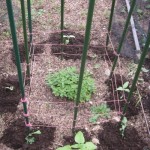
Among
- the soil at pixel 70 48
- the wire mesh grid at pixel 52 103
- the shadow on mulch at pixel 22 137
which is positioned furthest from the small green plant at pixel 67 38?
the shadow on mulch at pixel 22 137

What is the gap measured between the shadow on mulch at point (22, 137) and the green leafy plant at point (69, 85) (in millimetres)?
413

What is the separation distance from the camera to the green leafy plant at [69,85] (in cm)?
272

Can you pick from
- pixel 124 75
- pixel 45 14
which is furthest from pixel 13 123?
pixel 45 14

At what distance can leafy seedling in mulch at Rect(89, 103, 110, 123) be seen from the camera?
2.62m

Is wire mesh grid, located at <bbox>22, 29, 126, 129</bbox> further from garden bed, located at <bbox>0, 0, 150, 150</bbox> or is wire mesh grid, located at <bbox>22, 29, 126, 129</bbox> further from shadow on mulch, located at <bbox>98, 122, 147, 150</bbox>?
shadow on mulch, located at <bbox>98, 122, 147, 150</bbox>

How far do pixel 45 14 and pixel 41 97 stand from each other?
160 centimetres

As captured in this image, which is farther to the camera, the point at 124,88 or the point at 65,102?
the point at 124,88

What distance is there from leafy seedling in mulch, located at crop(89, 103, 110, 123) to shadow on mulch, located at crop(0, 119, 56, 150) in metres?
0.43

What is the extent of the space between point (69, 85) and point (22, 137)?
715mm

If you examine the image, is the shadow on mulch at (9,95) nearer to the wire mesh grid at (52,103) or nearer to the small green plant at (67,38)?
the wire mesh grid at (52,103)

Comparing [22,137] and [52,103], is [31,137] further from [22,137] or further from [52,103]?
[52,103]

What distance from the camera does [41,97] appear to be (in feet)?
9.18

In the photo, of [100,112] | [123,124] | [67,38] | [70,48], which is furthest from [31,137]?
[67,38]

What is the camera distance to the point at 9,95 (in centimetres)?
275
